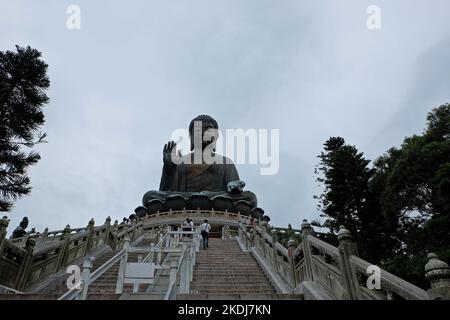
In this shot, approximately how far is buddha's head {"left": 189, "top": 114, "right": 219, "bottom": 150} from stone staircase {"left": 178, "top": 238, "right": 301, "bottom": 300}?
16.3 m

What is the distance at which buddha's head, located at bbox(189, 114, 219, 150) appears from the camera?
25.5 m

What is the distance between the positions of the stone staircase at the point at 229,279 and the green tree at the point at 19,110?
4.83 m

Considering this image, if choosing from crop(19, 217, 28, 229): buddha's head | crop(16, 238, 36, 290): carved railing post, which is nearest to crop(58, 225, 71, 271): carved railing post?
crop(16, 238, 36, 290): carved railing post

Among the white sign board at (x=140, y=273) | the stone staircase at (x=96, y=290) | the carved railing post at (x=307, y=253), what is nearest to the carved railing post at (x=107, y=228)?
the stone staircase at (x=96, y=290)

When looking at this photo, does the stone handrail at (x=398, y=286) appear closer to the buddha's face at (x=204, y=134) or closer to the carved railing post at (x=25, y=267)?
the carved railing post at (x=25, y=267)


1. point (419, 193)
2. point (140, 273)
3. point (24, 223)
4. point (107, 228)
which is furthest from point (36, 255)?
point (24, 223)

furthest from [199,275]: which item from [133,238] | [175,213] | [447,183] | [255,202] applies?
→ [255,202]

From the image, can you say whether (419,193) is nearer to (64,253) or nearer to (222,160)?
(64,253)

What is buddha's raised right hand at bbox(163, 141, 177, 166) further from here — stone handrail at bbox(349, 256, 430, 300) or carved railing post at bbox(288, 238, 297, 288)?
stone handrail at bbox(349, 256, 430, 300)

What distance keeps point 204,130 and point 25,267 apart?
20708 mm

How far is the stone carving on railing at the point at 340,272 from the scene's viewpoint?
2528 mm

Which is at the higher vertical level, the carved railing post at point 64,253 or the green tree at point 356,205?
the green tree at point 356,205

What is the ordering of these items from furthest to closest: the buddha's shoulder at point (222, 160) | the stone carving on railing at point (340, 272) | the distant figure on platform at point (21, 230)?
the buddha's shoulder at point (222, 160), the distant figure on platform at point (21, 230), the stone carving on railing at point (340, 272)

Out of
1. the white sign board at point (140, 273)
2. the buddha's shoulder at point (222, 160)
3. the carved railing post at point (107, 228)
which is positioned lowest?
the white sign board at point (140, 273)
